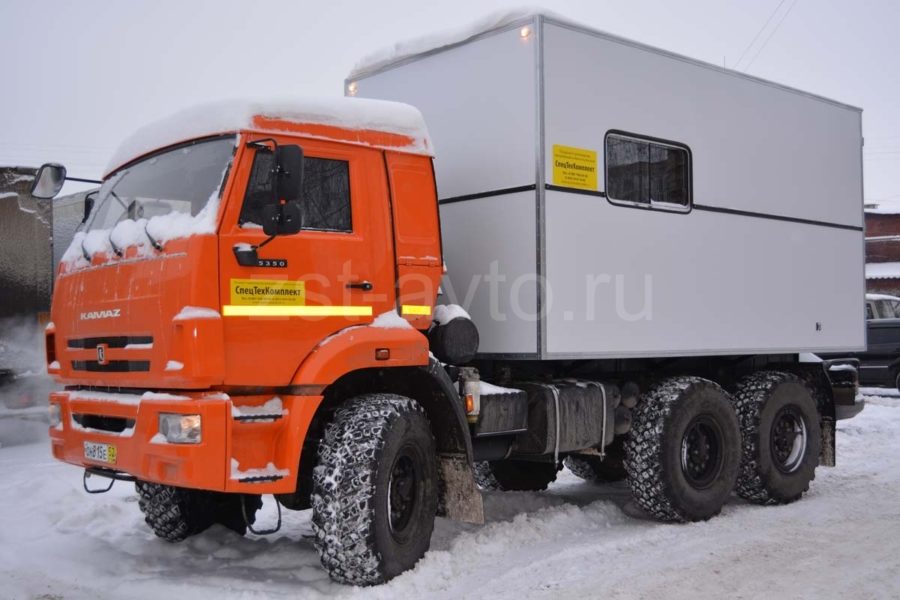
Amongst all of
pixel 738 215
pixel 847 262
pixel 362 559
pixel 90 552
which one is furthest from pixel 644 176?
pixel 90 552

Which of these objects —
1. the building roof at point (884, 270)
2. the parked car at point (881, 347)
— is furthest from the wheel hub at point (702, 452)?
the building roof at point (884, 270)

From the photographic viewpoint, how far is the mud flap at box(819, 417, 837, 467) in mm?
9383

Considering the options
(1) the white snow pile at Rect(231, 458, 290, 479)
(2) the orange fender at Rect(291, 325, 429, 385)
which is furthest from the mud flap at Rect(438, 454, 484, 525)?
(1) the white snow pile at Rect(231, 458, 290, 479)

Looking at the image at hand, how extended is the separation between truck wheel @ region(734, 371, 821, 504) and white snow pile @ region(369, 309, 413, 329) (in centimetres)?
406

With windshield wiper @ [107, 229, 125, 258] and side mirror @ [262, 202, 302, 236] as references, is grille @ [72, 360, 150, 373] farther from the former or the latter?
side mirror @ [262, 202, 302, 236]

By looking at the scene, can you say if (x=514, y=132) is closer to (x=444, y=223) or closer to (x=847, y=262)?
(x=444, y=223)

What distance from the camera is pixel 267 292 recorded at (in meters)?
5.37

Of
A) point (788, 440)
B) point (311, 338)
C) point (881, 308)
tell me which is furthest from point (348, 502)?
point (881, 308)

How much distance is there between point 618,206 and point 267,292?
3248mm

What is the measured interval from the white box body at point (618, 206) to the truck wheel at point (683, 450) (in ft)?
1.50

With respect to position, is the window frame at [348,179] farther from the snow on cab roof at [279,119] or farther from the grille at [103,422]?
the grille at [103,422]

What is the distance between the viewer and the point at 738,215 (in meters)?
8.48

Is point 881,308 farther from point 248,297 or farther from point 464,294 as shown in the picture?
point 248,297

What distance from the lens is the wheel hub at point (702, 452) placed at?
786 centimetres
